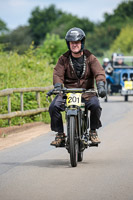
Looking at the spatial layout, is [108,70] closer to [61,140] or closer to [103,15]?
[61,140]

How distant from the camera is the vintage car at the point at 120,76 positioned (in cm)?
2939

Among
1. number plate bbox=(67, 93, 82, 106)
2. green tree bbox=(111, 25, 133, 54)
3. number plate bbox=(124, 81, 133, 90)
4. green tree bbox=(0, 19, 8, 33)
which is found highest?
green tree bbox=(0, 19, 8, 33)

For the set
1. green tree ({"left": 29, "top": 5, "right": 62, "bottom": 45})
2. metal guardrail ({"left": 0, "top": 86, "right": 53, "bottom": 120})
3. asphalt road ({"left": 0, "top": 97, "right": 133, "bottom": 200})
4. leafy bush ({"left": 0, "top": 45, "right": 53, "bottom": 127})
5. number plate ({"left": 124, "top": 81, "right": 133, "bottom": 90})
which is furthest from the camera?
green tree ({"left": 29, "top": 5, "right": 62, "bottom": 45})

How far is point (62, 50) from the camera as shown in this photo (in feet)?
120

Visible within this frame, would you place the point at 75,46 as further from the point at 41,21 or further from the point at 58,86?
the point at 41,21

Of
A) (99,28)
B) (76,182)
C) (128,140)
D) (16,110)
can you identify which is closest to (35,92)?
(16,110)

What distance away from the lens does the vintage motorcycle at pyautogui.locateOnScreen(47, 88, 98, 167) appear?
29.2 feet

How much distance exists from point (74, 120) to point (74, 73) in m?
0.88

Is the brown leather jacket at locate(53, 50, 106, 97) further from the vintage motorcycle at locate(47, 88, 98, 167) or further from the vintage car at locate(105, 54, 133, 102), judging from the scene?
the vintage car at locate(105, 54, 133, 102)

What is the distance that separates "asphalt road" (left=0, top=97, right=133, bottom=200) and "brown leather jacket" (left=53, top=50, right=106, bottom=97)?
46.1 inches

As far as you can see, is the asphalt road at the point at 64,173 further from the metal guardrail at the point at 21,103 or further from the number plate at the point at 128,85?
the number plate at the point at 128,85

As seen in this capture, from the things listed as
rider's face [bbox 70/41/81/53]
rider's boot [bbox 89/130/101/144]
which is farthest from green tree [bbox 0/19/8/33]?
rider's face [bbox 70/41/81/53]

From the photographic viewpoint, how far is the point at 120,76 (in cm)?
3020

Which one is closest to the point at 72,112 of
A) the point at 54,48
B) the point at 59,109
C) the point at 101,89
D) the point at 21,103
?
the point at 59,109
